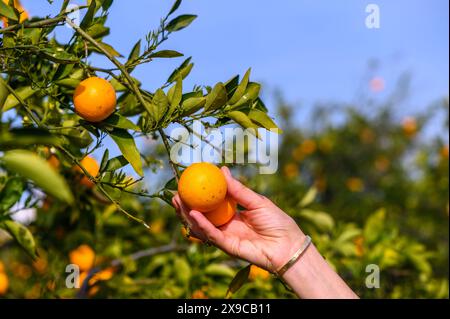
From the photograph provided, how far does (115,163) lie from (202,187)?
22 centimetres

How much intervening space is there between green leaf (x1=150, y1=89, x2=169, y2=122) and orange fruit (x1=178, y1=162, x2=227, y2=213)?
12cm

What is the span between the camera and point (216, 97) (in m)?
1.10

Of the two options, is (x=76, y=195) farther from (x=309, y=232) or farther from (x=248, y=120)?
(x=309, y=232)

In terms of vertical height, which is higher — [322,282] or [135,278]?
[322,282]

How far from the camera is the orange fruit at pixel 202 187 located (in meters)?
1.07

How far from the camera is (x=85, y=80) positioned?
1.17 m

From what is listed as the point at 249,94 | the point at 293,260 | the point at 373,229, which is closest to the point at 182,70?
the point at 249,94

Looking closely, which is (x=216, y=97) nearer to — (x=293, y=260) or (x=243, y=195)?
(x=243, y=195)

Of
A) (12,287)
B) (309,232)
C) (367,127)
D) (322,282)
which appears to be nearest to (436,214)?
(309,232)

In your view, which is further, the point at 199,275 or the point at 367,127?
the point at 367,127

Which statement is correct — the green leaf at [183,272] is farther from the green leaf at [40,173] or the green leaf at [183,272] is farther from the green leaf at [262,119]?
the green leaf at [40,173]

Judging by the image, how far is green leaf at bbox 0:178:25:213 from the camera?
1.62 meters

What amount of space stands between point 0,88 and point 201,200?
41 cm

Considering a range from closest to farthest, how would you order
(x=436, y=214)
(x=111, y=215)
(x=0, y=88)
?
(x=0, y=88)
(x=111, y=215)
(x=436, y=214)
